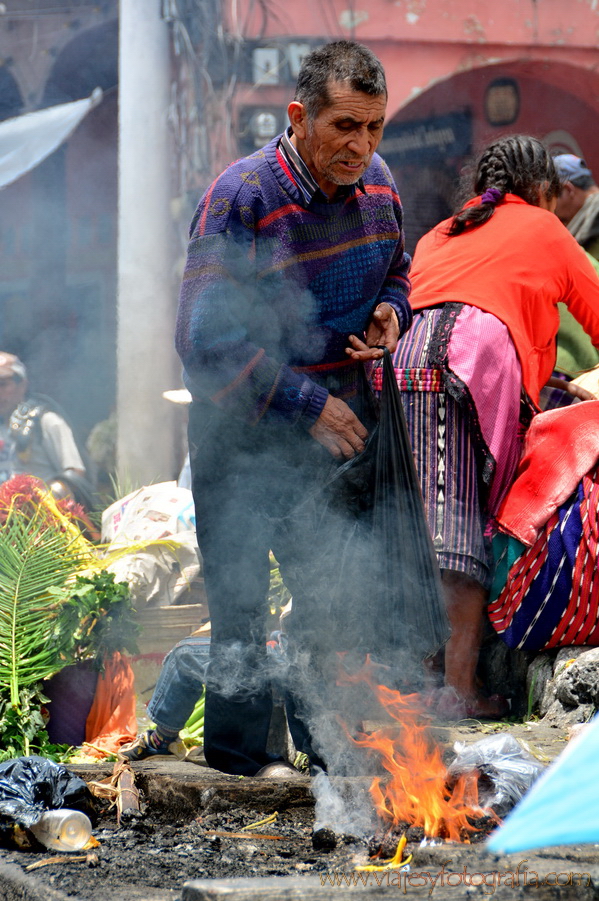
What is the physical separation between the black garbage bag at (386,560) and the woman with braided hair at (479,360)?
2.62 feet

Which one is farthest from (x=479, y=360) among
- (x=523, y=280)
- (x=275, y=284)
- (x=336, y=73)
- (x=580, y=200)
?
(x=580, y=200)

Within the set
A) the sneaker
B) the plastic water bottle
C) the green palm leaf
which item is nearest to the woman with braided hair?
the sneaker

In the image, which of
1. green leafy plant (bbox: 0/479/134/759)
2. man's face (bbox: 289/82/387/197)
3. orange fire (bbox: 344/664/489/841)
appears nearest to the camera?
orange fire (bbox: 344/664/489/841)

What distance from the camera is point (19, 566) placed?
14.2 ft

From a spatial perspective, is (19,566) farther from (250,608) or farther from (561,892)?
(561,892)

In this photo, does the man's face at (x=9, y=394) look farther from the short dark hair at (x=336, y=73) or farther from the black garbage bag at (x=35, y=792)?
the short dark hair at (x=336, y=73)

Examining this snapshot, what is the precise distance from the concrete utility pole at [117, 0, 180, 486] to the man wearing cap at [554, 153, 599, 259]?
10.7ft

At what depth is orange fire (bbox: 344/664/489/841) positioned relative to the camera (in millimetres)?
2574

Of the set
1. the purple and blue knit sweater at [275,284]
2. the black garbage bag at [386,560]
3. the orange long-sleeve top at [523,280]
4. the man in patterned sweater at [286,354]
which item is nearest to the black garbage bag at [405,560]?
the black garbage bag at [386,560]

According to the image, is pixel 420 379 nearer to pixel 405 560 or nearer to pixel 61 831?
pixel 405 560

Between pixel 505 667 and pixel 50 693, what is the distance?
6.30ft

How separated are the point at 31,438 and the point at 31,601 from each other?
9.82ft

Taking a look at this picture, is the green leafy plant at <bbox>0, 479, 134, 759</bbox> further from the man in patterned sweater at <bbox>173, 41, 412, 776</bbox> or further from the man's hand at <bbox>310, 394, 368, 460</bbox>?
the man's hand at <bbox>310, 394, 368, 460</bbox>

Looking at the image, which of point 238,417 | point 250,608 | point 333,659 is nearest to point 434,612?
point 333,659
